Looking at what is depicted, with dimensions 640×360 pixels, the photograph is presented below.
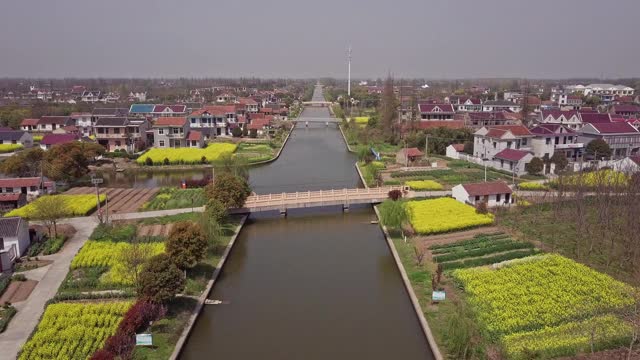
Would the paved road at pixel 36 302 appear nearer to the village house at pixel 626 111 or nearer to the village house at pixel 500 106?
the village house at pixel 500 106

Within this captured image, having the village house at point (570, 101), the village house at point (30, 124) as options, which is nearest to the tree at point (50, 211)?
the village house at point (30, 124)

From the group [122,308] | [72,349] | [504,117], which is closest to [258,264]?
[122,308]

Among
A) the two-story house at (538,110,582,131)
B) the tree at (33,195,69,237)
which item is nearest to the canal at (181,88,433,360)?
the tree at (33,195,69,237)

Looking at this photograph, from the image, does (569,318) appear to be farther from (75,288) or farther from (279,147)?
(279,147)

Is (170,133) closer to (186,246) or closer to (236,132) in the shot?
(236,132)

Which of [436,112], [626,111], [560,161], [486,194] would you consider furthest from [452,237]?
[626,111]

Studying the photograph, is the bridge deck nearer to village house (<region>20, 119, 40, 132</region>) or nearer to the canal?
the canal
